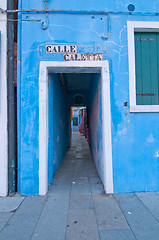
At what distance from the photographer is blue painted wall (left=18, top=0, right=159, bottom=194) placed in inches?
144

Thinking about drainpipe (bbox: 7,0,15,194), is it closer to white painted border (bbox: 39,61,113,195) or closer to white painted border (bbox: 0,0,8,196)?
white painted border (bbox: 0,0,8,196)

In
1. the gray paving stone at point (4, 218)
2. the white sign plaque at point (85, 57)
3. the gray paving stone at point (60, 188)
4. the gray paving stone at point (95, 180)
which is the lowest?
the gray paving stone at point (4, 218)

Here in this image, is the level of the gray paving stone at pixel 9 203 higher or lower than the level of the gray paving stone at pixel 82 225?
lower

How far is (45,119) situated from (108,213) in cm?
247

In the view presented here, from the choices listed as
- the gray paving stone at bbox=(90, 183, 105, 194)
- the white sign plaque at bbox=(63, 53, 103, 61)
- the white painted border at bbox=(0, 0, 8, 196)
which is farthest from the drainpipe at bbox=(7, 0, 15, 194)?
the gray paving stone at bbox=(90, 183, 105, 194)

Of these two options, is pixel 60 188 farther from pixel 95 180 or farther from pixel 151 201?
pixel 151 201

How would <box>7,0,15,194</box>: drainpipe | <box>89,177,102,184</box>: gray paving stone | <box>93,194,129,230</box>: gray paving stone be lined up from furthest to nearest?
<box>89,177,102,184</box>: gray paving stone, <box>7,0,15,194</box>: drainpipe, <box>93,194,129,230</box>: gray paving stone

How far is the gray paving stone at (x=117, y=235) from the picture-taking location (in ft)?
7.22

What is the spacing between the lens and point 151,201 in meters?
3.25

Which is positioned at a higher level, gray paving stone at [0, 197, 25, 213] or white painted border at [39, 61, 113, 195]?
white painted border at [39, 61, 113, 195]

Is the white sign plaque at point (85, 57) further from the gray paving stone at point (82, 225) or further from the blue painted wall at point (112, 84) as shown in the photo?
the gray paving stone at point (82, 225)

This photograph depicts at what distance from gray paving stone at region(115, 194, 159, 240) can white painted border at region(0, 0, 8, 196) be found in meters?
2.81

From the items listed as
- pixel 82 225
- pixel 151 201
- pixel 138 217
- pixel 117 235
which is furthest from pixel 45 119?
pixel 151 201

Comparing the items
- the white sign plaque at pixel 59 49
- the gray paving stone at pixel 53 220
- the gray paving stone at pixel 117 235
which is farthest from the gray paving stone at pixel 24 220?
the white sign plaque at pixel 59 49
